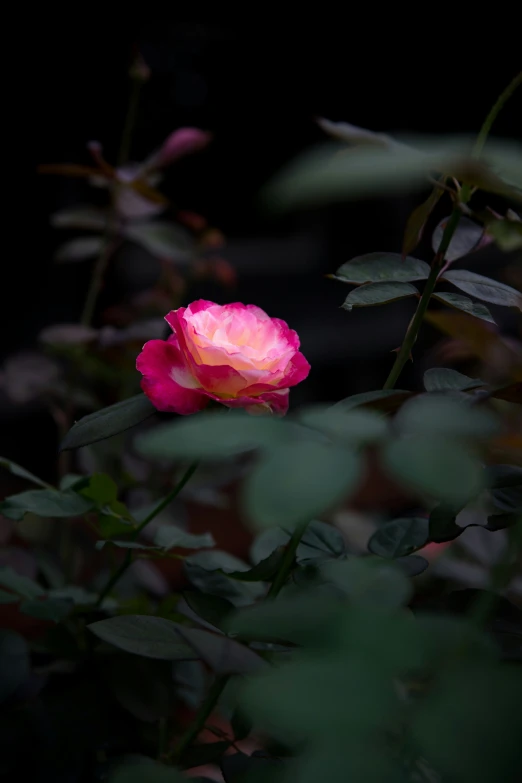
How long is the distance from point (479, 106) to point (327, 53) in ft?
1.99

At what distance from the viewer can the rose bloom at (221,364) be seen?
44 cm

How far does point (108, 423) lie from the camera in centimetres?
47

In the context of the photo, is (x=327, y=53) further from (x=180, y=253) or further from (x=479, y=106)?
(x=180, y=253)

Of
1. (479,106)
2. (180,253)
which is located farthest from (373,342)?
(180,253)

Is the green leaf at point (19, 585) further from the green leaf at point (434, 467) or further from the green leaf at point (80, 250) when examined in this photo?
the green leaf at point (80, 250)

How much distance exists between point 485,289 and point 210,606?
293 mm

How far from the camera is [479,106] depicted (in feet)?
8.19

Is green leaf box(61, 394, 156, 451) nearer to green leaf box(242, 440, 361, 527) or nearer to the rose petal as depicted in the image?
the rose petal

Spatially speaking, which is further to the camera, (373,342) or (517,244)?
(373,342)

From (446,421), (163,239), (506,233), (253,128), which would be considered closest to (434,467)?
(446,421)

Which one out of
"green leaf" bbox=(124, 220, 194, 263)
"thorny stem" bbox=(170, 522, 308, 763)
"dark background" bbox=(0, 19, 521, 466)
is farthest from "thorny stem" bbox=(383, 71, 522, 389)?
"dark background" bbox=(0, 19, 521, 466)

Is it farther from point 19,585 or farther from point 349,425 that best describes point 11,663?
point 349,425

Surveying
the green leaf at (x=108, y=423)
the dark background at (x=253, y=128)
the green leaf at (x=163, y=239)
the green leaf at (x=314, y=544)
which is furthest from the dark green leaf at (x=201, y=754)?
the dark background at (x=253, y=128)

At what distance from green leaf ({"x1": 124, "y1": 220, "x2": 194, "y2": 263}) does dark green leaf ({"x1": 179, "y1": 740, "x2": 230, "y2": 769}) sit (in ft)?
2.08
